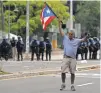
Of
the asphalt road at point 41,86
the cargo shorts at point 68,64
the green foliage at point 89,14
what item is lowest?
the asphalt road at point 41,86

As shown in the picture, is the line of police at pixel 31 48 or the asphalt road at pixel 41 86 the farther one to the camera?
the line of police at pixel 31 48

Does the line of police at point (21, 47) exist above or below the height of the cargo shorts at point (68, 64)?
below

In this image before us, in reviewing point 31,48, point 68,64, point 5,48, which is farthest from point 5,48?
point 68,64

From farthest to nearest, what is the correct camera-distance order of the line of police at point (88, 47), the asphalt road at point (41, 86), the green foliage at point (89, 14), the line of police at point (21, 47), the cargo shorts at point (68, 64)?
the green foliage at point (89, 14) → the line of police at point (88, 47) → the line of police at point (21, 47) → the cargo shorts at point (68, 64) → the asphalt road at point (41, 86)

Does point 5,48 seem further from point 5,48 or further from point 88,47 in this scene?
point 88,47

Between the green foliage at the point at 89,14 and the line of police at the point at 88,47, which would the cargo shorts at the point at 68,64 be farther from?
the green foliage at the point at 89,14

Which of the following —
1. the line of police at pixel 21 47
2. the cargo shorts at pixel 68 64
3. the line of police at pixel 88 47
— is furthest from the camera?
the line of police at pixel 88 47

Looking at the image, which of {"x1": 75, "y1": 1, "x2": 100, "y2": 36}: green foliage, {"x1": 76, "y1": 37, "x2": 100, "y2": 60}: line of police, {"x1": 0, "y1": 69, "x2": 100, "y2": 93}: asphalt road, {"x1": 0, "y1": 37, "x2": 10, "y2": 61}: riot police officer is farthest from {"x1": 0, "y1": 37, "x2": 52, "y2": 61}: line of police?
{"x1": 75, "y1": 1, "x2": 100, "y2": 36}: green foliage

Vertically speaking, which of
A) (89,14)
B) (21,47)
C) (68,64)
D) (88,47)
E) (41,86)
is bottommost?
(41,86)

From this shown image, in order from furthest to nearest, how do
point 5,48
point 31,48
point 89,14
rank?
1. point 89,14
2. point 31,48
3. point 5,48

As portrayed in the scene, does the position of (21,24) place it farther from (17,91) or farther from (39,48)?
(17,91)

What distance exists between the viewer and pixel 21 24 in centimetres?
4734

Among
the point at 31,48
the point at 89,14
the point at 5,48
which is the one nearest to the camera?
the point at 5,48

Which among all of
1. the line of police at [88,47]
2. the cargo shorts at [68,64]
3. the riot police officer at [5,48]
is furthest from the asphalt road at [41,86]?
the line of police at [88,47]
